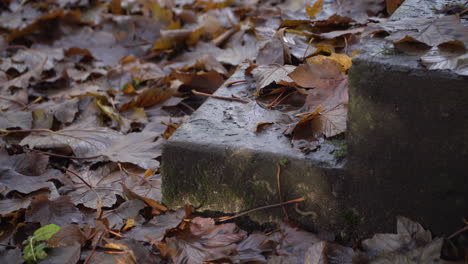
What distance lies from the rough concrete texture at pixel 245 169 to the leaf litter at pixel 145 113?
5cm

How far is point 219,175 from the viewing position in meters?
1.33

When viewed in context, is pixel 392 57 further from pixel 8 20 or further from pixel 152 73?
pixel 8 20

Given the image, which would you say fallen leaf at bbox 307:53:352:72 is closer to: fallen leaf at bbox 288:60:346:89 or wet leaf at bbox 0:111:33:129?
fallen leaf at bbox 288:60:346:89

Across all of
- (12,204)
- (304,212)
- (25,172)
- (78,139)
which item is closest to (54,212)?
(12,204)

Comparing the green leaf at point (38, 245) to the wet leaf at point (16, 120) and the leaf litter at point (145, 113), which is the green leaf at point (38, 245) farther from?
the wet leaf at point (16, 120)

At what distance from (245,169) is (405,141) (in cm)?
41

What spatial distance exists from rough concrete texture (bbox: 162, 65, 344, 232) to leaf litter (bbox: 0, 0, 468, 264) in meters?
0.05

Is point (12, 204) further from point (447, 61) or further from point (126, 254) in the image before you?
point (447, 61)

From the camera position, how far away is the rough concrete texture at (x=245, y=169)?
1249 millimetres

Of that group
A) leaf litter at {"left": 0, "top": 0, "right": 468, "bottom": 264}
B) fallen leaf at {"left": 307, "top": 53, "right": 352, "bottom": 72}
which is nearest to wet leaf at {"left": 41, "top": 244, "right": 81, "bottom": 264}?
leaf litter at {"left": 0, "top": 0, "right": 468, "bottom": 264}

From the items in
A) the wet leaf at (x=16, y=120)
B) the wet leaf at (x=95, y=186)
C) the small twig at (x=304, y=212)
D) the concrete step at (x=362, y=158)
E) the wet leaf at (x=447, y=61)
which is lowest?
the wet leaf at (x=95, y=186)

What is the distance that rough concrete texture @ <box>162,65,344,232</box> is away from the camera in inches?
49.2

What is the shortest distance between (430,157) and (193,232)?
0.62 m

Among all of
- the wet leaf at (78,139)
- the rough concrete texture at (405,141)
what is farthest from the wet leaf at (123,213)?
the rough concrete texture at (405,141)
